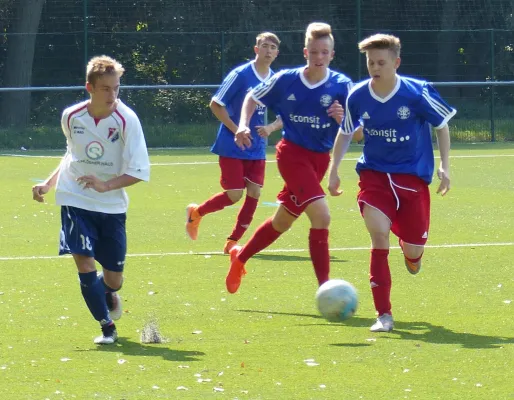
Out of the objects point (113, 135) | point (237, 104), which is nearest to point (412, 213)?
point (113, 135)

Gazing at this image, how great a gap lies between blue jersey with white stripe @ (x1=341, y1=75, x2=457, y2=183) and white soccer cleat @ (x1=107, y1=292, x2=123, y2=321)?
1.79 meters

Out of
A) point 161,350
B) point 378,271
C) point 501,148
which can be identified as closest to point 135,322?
point 161,350

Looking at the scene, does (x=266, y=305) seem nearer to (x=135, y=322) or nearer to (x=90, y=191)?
(x=135, y=322)

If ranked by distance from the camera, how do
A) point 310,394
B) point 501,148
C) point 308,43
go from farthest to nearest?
point 501,148, point 308,43, point 310,394

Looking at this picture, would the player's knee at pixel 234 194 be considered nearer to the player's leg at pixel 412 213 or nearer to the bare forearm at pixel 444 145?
the player's leg at pixel 412 213

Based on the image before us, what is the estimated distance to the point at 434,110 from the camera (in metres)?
7.60

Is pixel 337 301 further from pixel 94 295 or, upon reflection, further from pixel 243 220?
pixel 243 220

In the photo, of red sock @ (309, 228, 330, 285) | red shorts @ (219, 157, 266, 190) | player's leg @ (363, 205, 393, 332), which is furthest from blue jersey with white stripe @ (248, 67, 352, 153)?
red shorts @ (219, 157, 266, 190)

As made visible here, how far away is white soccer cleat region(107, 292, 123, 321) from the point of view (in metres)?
7.62

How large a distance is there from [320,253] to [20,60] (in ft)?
67.9

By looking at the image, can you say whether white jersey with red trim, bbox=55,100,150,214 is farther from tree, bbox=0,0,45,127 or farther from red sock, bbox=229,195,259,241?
tree, bbox=0,0,45,127

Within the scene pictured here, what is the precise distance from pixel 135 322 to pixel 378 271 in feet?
5.21

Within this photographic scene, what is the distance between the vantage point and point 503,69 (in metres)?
29.7

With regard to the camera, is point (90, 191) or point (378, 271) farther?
point (378, 271)
